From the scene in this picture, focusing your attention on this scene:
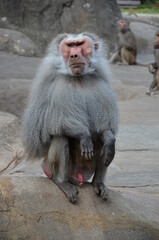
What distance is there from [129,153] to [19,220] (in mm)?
3393

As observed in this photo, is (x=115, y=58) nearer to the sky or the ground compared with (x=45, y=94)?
nearer to the ground

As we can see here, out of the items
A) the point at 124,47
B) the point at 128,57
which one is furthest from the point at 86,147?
the point at 124,47

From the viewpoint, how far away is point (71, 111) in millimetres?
A: 4527

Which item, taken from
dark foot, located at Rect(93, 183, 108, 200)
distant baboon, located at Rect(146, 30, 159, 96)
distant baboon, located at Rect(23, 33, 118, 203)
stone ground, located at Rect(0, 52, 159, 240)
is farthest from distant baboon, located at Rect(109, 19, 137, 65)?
dark foot, located at Rect(93, 183, 108, 200)

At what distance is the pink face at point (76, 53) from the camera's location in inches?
182

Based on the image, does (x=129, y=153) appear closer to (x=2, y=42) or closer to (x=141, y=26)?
(x=2, y=42)

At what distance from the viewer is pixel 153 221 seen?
480 cm

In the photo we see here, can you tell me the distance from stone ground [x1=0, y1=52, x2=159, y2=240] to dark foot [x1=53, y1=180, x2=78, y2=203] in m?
0.04

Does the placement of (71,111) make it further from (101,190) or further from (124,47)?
(124,47)

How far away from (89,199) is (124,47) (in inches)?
526

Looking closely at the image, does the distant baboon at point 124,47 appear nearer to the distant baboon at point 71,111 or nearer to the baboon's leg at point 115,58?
the baboon's leg at point 115,58

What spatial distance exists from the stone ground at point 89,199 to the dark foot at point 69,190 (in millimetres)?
43

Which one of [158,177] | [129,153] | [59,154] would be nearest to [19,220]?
[59,154]

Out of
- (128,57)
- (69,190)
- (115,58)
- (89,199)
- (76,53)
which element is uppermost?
(76,53)
